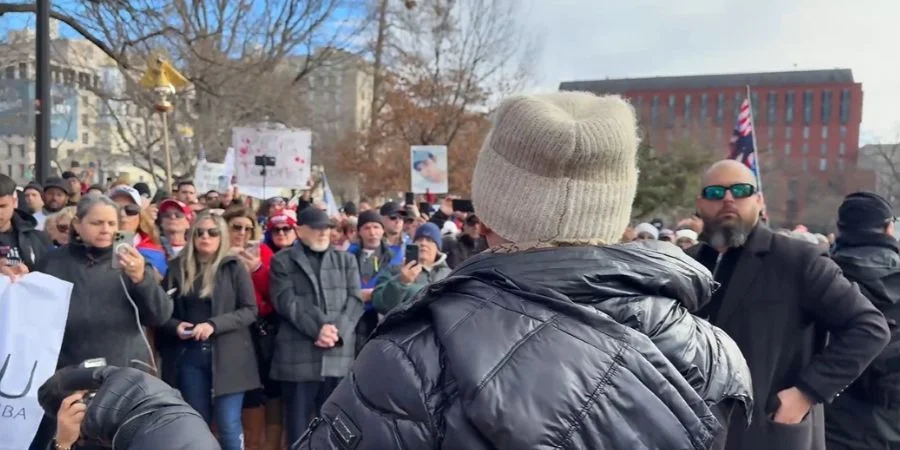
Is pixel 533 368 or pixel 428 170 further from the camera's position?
pixel 428 170

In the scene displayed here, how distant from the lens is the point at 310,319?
5.31 metres

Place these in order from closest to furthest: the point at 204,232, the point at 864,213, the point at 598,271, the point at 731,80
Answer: the point at 598,271 < the point at 864,213 < the point at 204,232 < the point at 731,80

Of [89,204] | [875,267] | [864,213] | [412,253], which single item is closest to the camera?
[875,267]

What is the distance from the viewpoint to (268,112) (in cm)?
2411

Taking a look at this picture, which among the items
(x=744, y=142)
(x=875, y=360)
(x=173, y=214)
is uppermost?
(x=744, y=142)

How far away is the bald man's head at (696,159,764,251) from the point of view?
11.2 ft

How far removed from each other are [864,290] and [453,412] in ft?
11.4

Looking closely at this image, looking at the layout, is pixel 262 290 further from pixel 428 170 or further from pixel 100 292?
pixel 428 170

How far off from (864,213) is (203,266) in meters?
4.01

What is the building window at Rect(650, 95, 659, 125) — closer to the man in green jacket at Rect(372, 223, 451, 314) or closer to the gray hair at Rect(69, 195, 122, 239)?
the man in green jacket at Rect(372, 223, 451, 314)

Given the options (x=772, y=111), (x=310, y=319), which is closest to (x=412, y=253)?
(x=310, y=319)

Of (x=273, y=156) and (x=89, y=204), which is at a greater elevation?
(x=273, y=156)

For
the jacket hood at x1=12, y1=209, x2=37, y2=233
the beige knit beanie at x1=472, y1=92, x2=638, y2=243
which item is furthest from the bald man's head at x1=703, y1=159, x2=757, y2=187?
the jacket hood at x1=12, y1=209, x2=37, y2=233

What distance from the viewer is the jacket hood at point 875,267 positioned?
387 centimetres
